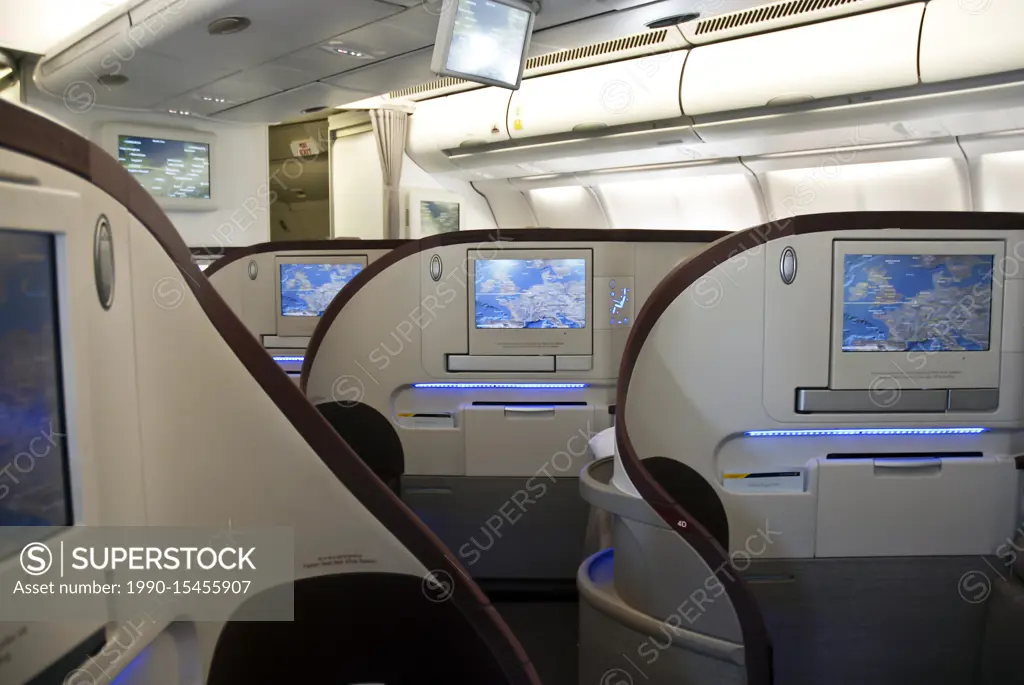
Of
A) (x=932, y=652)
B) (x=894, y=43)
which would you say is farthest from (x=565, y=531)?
(x=894, y=43)

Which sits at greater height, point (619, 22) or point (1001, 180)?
point (619, 22)

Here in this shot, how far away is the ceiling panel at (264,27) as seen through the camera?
4.30 meters

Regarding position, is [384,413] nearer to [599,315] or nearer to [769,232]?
[599,315]

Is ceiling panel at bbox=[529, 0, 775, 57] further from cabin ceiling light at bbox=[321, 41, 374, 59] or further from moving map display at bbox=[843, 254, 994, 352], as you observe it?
moving map display at bbox=[843, 254, 994, 352]

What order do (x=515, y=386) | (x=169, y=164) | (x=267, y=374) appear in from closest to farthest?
(x=267, y=374) < (x=515, y=386) < (x=169, y=164)

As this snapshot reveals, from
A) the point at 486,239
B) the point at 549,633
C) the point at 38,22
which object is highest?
the point at 38,22

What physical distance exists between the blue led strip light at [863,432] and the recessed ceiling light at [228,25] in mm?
3936

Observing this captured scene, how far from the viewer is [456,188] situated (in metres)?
11.1

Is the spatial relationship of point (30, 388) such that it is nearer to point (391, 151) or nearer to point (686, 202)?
point (686, 202)

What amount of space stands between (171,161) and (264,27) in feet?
12.3

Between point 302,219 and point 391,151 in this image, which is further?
point 302,219

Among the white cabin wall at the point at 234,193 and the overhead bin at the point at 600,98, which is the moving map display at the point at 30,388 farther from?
→ the white cabin wall at the point at 234,193

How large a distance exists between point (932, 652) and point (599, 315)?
6.78ft

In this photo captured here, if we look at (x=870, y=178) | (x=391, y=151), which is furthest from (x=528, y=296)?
(x=391, y=151)
